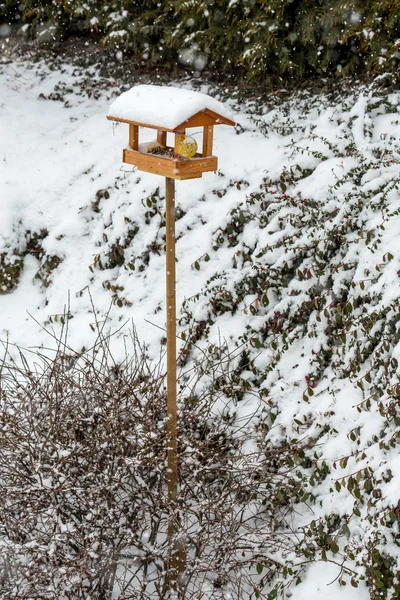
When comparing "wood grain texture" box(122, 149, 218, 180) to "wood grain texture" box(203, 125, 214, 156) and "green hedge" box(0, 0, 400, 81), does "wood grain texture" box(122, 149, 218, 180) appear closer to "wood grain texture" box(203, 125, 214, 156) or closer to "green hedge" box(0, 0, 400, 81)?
"wood grain texture" box(203, 125, 214, 156)

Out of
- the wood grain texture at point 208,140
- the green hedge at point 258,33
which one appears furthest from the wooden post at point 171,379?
the green hedge at point 258,33

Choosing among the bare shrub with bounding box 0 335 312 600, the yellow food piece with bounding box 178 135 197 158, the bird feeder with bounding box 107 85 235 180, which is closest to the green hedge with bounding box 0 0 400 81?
the bird feeder with bounding box 107 85 235 180

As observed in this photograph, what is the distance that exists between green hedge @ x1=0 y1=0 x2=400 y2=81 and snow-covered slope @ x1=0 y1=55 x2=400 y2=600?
0.44 meters

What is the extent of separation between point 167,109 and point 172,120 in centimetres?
10

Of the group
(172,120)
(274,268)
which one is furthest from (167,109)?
(274,268)

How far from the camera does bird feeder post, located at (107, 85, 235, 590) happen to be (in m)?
3.34

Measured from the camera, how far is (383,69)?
6715mm

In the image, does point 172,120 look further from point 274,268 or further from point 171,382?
point 274,268

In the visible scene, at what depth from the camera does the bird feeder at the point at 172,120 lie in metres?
3.30

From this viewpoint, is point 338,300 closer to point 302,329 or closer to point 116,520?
point 302,329

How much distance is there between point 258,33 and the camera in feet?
23.5

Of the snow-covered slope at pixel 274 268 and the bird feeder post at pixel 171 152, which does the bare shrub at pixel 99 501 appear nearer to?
the bird feeder post at pixel 171 152

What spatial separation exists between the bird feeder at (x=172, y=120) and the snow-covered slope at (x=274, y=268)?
3.83 ft

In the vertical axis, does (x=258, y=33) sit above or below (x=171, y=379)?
above
